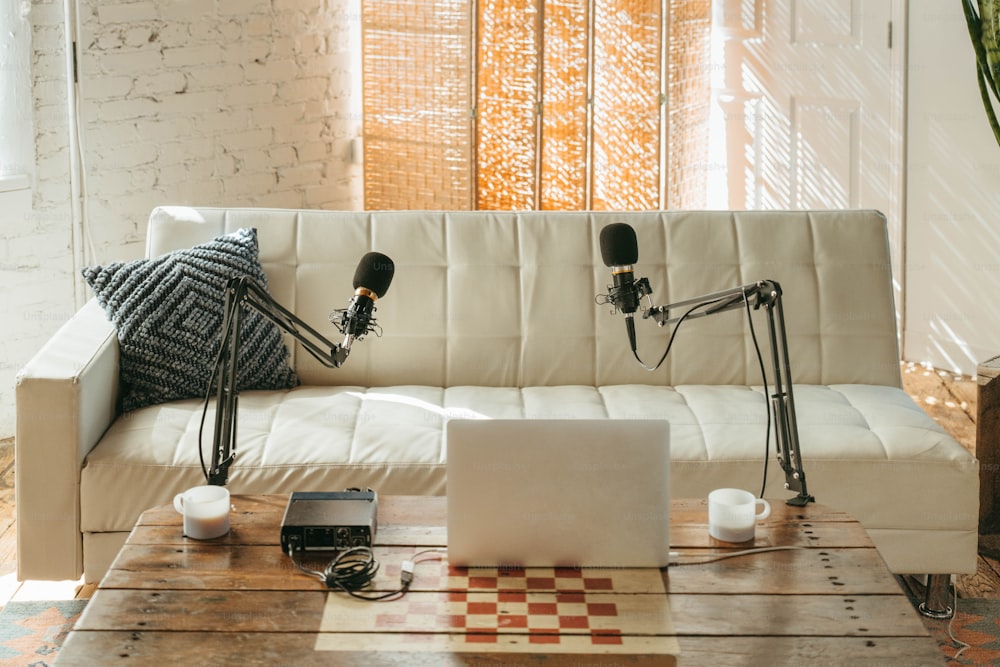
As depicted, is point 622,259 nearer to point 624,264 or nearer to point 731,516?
point 624,264

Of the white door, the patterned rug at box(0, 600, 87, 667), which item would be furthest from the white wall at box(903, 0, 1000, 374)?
the patterned rug at box(0, 600, 87, 667)

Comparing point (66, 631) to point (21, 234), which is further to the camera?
point (21, 234)

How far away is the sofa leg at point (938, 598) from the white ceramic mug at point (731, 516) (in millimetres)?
864

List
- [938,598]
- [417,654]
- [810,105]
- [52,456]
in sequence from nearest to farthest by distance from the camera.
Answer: [417,654], [52,456], [938,598], [810,105]

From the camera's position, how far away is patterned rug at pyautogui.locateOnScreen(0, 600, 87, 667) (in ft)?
7.48

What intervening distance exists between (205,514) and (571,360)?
1268 mm

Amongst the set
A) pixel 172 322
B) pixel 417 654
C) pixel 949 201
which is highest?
pixel 949 201

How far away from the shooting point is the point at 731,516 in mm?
1797

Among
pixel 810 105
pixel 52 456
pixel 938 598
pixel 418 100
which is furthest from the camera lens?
pixel 810 105

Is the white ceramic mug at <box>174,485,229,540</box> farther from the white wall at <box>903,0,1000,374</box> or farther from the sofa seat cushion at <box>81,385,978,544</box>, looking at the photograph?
the white wall at <box>903,0,1000,374</box>

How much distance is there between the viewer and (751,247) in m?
2.95

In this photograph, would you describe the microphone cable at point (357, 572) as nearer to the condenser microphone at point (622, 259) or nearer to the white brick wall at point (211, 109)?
the condenser microphone at point (622, 259)

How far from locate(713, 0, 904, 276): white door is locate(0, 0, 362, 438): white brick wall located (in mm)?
1570

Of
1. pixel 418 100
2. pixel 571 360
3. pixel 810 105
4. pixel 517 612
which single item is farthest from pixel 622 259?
pixel 810 105
